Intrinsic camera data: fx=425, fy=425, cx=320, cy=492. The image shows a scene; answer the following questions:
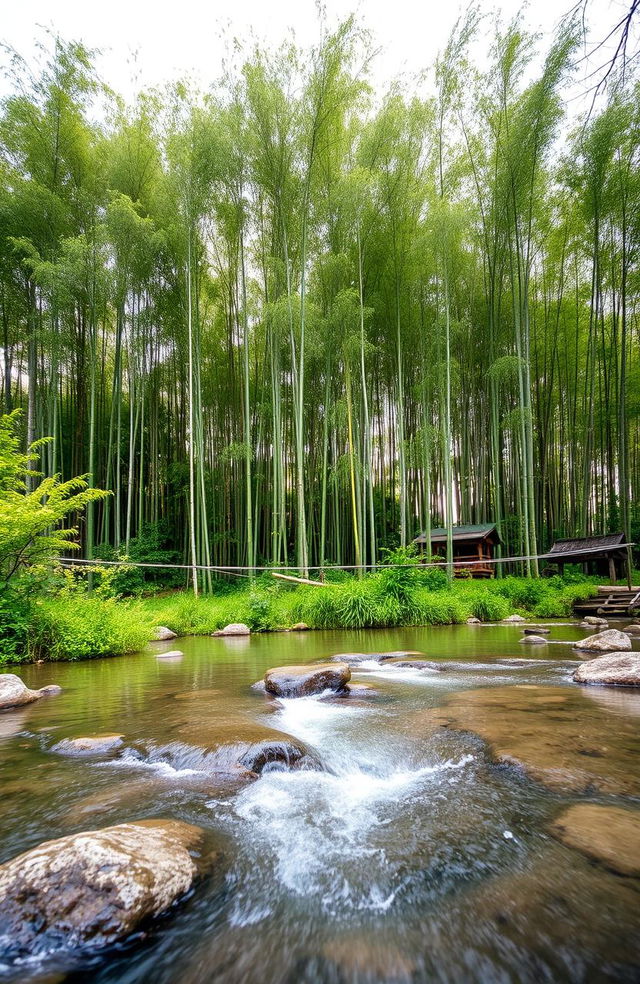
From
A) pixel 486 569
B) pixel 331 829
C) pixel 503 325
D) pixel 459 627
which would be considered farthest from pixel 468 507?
pixel 331 829

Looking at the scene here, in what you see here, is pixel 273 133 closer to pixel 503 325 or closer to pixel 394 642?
pixel 503 325

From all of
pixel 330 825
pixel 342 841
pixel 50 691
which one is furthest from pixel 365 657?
pixel 342 841

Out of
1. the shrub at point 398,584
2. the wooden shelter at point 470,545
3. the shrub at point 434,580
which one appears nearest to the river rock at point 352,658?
the shrub at point 398,584

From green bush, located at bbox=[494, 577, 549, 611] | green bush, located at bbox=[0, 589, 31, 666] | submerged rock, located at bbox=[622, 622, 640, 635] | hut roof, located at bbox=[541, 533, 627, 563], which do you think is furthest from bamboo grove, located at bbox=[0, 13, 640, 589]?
green bush, located at bbox=[0, 589, 31, 666]

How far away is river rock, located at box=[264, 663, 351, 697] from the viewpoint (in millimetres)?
3418

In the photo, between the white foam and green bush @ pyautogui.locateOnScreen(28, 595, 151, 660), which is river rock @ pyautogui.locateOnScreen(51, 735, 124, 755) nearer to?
the white foam

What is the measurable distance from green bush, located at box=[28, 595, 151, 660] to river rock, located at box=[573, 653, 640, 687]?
5614 millimetres

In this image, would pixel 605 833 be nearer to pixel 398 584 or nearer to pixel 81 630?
pixel 81 630

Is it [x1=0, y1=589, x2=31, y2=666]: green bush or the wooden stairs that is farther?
the wooden stairs

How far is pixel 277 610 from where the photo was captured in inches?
339

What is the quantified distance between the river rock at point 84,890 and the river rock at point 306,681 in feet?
7.39

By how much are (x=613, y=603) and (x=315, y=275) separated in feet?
38.0

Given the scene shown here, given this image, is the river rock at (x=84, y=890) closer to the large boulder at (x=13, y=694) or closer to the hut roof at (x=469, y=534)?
the large boulder at (x=13, y=694)

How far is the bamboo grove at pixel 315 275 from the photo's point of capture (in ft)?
31.2
